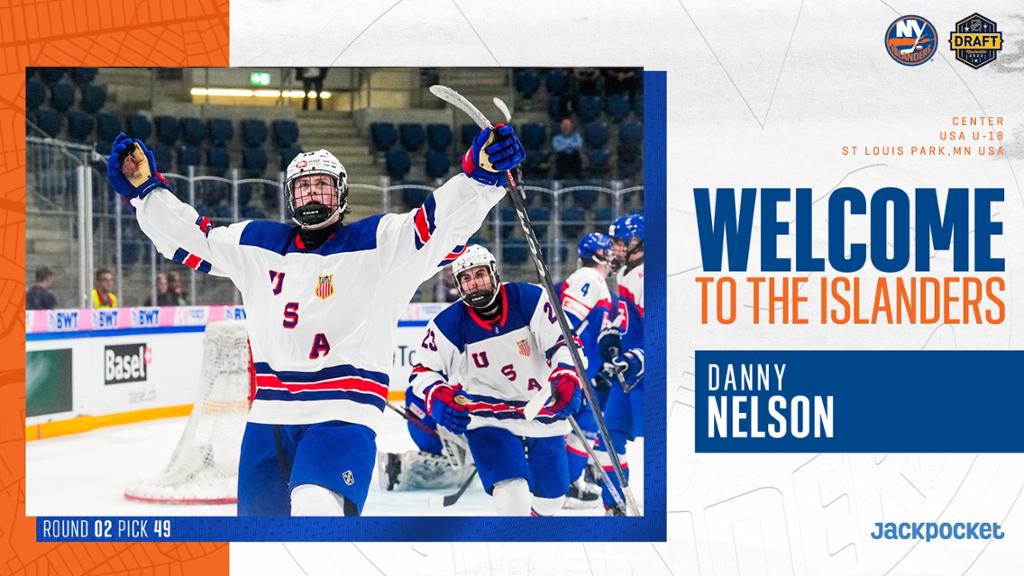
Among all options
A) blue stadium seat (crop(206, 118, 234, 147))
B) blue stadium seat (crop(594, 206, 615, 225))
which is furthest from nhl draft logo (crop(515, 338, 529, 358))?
blue stadium seat (crop(206, 118, 234, 147))

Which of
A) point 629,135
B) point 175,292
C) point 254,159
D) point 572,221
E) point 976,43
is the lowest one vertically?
point 175,292

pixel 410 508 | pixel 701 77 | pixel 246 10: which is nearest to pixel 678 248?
pixel 701 77

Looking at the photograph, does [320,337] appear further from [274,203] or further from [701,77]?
[274,203]

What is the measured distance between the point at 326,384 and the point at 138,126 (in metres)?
4.66

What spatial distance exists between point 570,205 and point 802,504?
11.1 ft

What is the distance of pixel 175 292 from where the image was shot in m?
6.75

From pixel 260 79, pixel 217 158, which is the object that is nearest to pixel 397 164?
pixel 260 79

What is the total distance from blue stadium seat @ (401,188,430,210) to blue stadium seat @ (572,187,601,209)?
92 centimetres

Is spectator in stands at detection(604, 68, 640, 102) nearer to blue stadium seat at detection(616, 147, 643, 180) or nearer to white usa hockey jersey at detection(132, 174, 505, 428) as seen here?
blue stadium seat at detection(616, 147, 643, 180)

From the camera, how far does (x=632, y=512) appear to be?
11.7 ft

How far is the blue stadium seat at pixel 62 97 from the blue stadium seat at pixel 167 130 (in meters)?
0.52

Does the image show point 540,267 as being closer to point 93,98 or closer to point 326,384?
point 326,384

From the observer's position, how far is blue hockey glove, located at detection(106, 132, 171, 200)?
3.09m

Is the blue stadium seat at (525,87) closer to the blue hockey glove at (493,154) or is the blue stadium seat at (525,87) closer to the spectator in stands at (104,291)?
the spectator in stands at (104,291)
